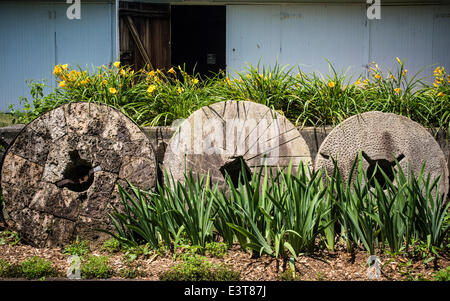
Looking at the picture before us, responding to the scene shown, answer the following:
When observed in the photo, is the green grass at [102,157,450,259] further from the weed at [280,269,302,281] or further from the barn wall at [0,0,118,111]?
the barn wall at [0,0,118,111]

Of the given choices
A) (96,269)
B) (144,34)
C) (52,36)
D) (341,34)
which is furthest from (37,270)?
(341,34)

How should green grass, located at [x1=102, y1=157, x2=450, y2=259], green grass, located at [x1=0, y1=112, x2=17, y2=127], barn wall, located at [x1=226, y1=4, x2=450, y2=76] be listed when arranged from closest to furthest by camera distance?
green grass, located at [x1=102, y1=157, x2=450, y2=259] → green grass, located at [x1=0, y1=112, x2=17, y2=127] → barn wall, located at [x1=226, y1=4, x2=450, y2=76]

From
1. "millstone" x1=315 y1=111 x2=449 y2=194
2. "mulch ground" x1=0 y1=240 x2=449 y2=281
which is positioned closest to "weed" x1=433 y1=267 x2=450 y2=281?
"mulch ground" x1=0 y1=240 x2=449 y2=281

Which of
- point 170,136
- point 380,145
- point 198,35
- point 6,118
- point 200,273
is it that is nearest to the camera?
point 200,273

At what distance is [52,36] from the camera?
25.3ft

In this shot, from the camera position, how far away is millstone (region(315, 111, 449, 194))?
373cm

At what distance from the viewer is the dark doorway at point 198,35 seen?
8.56 meters

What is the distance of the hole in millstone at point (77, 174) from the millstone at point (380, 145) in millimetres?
1817

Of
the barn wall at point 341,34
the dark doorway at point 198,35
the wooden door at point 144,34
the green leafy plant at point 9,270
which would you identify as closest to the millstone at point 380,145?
the green leafy plant at point 9,270

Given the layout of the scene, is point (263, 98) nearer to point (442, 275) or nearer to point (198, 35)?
point (442, 275)

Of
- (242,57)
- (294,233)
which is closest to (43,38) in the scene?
(242,57)

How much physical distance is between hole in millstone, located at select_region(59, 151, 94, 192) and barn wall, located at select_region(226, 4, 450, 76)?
12.9ft

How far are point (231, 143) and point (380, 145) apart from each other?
1.19 metres

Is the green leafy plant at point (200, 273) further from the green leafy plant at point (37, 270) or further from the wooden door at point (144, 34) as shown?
the wooden door at point (144, 34)
